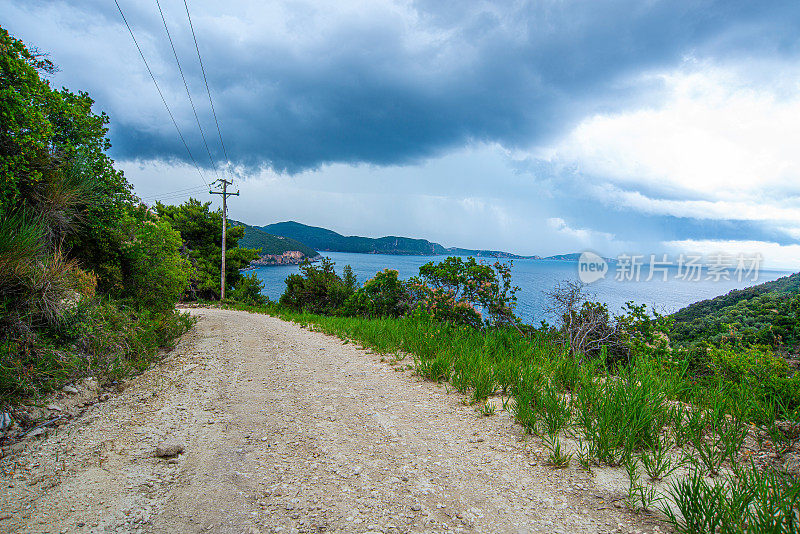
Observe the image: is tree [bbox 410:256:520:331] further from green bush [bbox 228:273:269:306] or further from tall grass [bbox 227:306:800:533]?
green bush [bbox 228:273:269:306]

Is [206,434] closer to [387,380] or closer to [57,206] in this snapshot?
[387,380]

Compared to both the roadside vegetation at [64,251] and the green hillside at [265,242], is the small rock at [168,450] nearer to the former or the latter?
the roadside vegetation at [64,251]

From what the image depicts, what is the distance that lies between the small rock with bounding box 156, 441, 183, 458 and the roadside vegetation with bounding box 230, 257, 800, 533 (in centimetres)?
312

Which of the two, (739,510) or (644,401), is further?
(644,401)

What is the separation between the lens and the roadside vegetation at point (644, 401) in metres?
2.21

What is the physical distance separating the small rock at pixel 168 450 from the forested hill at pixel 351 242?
134453 mm

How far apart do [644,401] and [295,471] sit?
3163mm

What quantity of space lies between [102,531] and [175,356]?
545 cm

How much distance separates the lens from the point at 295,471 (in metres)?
2.94

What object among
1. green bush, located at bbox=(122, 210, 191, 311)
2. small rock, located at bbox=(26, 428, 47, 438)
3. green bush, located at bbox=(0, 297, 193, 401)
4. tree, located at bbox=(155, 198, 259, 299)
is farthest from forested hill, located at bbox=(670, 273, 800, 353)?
tree, located at bbox=(155, 198, 259, 299)

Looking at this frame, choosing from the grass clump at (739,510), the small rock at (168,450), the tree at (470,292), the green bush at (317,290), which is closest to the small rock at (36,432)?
the small rock at (168,450)

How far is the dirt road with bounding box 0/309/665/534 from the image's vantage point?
7.68 ft

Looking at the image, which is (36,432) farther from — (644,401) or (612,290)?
(612,290)

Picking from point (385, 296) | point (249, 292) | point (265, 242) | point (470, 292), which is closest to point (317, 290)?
point (385, 296)
